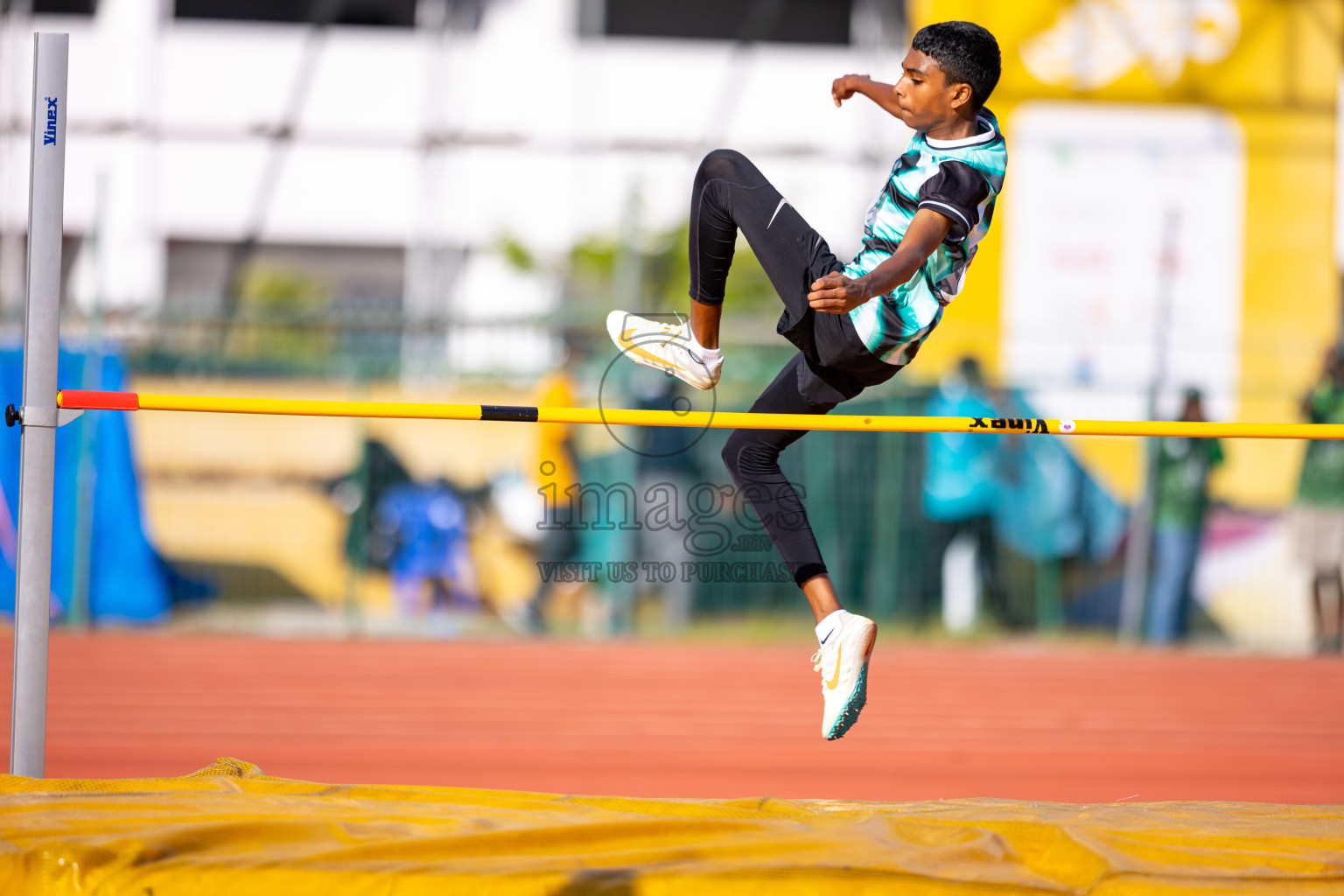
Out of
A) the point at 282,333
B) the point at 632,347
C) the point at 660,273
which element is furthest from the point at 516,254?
the point at 632,347

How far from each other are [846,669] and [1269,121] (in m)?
10.8

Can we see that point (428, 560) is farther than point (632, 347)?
Yes

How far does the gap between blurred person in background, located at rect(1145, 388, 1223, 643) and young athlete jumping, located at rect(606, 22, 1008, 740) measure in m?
6.58

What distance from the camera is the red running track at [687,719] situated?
504 cm

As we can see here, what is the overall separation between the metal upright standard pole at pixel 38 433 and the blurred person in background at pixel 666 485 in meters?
5.88

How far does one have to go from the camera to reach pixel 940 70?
3033mm

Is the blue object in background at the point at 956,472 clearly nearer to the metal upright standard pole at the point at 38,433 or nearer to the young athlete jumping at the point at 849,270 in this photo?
the young athlete jumping at the point at 849,270

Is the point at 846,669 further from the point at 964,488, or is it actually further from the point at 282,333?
the point at 282,333

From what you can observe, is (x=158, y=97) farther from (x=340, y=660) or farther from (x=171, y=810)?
(x=171, y=810)

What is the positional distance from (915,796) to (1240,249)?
8.90 meters

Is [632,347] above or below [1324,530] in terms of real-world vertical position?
above

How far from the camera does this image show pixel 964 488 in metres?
9.48

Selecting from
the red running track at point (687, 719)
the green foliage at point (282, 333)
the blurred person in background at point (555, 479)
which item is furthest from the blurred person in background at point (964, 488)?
the green foliage at point (282, 333)

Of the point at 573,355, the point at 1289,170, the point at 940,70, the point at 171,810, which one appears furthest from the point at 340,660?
the point at 1289,170
